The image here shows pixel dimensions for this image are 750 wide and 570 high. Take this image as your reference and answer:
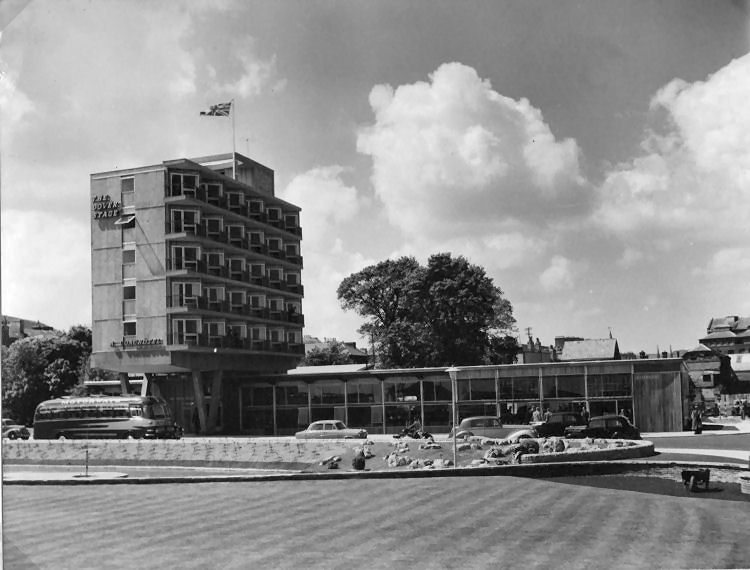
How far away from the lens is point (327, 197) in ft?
57.7

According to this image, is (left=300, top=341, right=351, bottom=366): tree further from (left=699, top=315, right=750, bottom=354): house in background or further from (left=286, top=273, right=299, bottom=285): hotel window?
(left=699, top=315, right=750, bottom=354): house in background

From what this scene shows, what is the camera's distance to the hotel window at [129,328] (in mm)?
25417

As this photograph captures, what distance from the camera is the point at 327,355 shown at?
5222 centimetres

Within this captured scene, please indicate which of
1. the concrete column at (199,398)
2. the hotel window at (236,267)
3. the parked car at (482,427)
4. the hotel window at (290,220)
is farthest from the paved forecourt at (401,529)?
the hotel window at (236,267)

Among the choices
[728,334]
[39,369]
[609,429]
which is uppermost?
[728,334]

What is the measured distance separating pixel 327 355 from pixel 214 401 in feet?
79.2

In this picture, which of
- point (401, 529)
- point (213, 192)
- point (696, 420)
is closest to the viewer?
point (401, 529)

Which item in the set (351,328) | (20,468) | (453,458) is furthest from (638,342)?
(20,468)

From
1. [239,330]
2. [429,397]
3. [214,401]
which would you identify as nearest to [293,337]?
[239,330]

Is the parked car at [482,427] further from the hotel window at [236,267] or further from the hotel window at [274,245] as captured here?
the hotel window at [236,267]

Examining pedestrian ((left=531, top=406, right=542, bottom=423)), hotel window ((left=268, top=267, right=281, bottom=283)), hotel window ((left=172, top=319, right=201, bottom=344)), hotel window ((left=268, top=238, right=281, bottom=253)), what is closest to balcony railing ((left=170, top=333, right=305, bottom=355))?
hotel window ((left=172, top=319, right=201, bottom=344))

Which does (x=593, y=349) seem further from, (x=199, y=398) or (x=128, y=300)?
(x=199, y=398)

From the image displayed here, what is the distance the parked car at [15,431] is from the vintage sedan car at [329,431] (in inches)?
341

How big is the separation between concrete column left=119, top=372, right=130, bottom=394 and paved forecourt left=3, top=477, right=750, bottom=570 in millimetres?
13034
